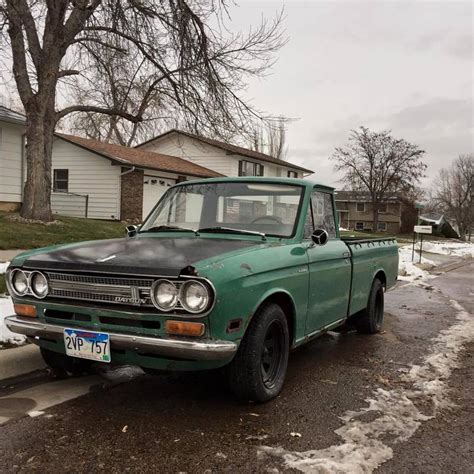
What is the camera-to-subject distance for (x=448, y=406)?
3891mm

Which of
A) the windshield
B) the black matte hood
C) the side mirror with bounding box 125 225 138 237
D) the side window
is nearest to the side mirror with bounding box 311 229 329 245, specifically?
the windshield

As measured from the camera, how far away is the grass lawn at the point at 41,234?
1064 centimetres

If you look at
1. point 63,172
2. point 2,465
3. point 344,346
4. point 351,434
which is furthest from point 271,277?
point 63,172

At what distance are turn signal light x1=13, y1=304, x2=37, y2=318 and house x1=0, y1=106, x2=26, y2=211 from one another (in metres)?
14.5

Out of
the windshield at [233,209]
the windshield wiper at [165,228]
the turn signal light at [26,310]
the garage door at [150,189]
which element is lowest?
the turn signal light at [26,310]

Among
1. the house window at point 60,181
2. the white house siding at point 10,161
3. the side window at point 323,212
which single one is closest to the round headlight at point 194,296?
the side window at point 323,212

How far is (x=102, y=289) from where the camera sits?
3.33m

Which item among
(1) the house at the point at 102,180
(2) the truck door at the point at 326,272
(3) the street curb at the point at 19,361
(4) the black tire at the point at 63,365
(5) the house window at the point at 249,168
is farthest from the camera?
(5) the house window at the point at 249,168

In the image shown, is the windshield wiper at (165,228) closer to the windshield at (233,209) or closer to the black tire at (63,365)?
the windshield at (233,209)

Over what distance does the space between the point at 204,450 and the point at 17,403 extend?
5.26 ft

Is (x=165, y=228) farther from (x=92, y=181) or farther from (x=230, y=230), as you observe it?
(x=92, y=181)

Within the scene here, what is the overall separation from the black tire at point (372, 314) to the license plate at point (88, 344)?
3.81 meters

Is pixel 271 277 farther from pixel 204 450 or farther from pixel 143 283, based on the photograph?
pixel 204 450

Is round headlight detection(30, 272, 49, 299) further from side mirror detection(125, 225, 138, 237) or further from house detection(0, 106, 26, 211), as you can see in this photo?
house detection(0, 106, 26, 211)
